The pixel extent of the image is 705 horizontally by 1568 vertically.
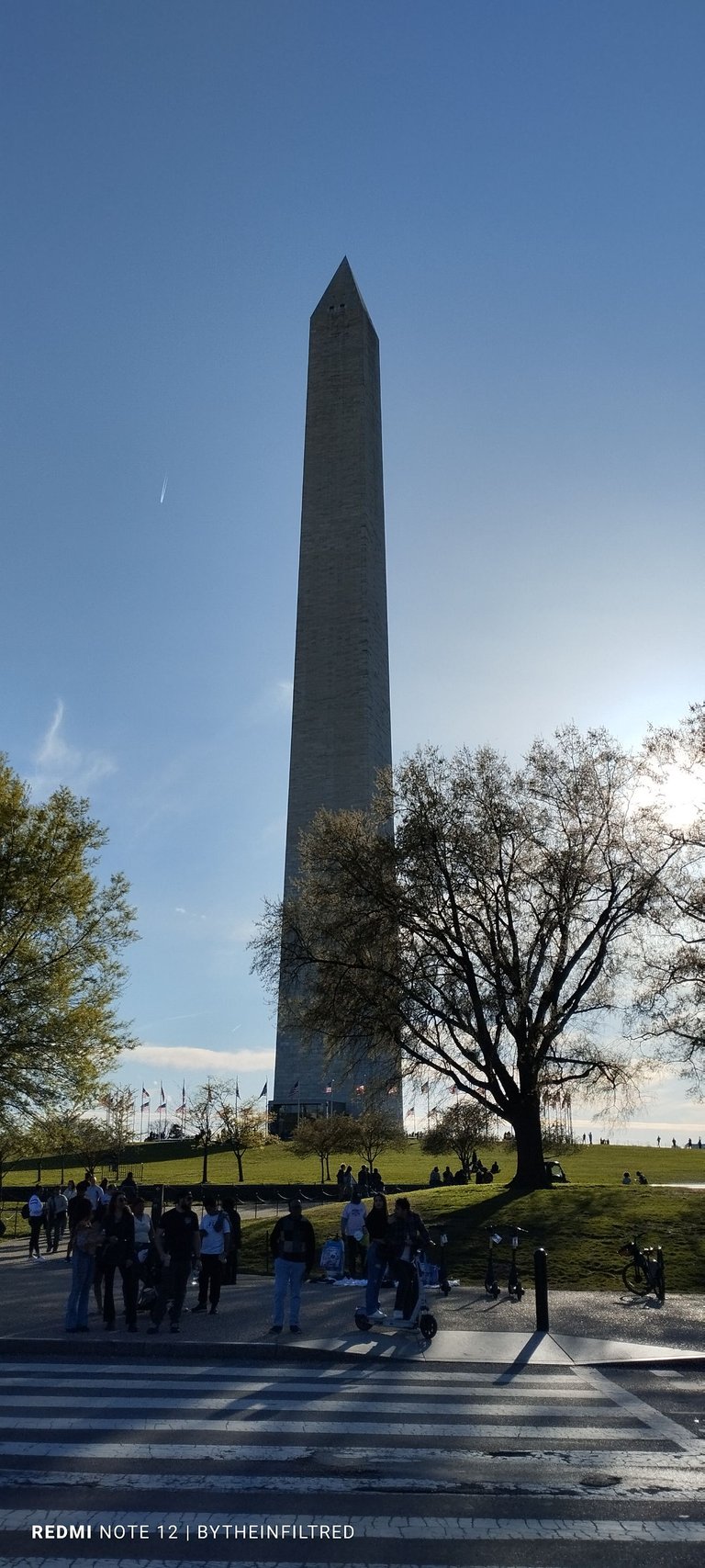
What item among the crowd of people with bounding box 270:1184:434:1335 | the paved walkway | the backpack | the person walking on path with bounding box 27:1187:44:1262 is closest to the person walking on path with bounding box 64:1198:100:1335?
the paved walkway

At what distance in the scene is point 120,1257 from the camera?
519 inches

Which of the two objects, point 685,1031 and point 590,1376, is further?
point 685,1031

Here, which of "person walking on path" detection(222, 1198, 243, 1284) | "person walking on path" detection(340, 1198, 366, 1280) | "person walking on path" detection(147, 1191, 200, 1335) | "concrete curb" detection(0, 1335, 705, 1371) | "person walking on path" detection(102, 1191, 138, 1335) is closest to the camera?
"concrete curb" detection(0, 1335, 705, 1371)

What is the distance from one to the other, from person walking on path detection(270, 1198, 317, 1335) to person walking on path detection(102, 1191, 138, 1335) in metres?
1.77

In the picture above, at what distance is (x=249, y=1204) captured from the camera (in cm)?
4141

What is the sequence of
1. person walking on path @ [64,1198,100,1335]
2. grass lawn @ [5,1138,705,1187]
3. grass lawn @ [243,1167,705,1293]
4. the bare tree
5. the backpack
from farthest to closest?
grass lawn @ [5,1138,705,1187], the bare tree, grass lawn @ [243,1167,705,1293], the backpack, person walking on path @ [64,1198,100,1335]

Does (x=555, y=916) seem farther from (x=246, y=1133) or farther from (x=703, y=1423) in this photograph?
(x=246, y=1133)

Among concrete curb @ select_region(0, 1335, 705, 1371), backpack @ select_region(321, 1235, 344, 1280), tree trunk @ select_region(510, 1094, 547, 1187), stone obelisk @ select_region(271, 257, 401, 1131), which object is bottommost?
concrete curb @ select_region(0, 1335, 705, 1371)

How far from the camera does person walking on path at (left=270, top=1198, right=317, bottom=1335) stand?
12312 mm

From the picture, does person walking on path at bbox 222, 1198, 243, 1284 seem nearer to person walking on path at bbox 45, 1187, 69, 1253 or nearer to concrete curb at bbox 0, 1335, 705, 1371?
concrete curb at bbox 0, 1335, 705, 1371

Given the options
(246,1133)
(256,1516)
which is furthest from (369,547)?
(256,1516)

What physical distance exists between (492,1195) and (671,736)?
1294cm

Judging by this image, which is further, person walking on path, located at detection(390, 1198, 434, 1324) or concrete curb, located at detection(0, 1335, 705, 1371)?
person walking on path, located at detection(390, 1198, 434, 1324)

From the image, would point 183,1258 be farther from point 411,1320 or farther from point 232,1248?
point 232,1248
